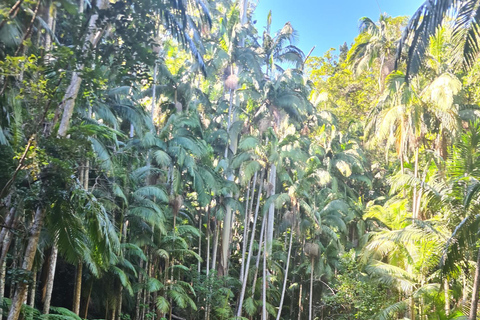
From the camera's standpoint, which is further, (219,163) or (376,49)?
(376,49)

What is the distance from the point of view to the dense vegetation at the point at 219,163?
599 cm

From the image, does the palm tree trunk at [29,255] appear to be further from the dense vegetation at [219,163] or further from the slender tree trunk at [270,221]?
the slender tree trunk at [270,221]

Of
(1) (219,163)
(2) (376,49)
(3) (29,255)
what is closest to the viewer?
(3) (29,255)

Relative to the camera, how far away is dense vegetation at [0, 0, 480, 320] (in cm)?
599

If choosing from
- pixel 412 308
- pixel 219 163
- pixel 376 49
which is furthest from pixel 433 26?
pixel 376 49

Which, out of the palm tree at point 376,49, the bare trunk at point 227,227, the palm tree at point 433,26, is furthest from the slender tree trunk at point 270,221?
the palm tree at point 433,26

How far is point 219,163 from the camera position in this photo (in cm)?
1945

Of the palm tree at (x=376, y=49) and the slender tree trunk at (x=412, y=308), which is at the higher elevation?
the palm tree at (x=376, y=49)

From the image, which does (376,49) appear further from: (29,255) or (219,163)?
(29,255)

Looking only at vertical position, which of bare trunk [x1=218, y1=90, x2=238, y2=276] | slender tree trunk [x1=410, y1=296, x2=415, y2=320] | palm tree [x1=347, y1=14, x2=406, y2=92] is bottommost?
slender tree trunk [x1=410, y1=296, x2=415, y2=320]

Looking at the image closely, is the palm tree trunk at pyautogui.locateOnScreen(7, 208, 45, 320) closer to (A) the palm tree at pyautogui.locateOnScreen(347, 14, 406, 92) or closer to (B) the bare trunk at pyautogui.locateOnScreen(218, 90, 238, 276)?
(B) the bare trunk at pyautogui.locateOnScreen(218, 90, 238, 276)

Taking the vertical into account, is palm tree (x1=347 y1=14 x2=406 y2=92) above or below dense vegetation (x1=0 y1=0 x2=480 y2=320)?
above

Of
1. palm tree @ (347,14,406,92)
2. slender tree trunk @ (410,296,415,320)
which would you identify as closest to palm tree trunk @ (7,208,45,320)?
slender tree trunk @ (410,296,415,320)

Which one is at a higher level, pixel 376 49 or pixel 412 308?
pixel 376 49
